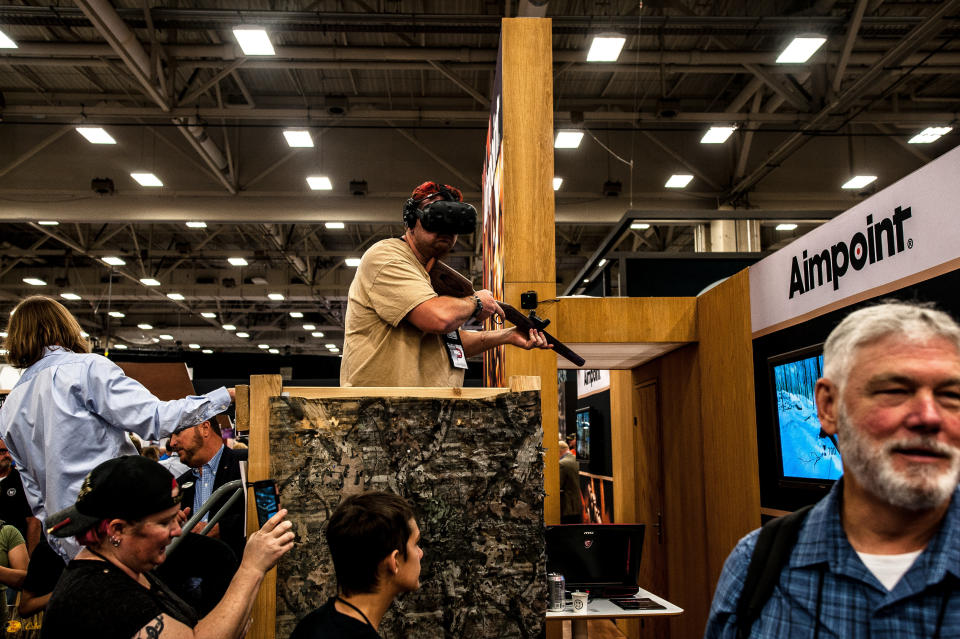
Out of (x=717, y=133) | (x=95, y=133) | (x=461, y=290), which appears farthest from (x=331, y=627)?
(x=95, y=133)

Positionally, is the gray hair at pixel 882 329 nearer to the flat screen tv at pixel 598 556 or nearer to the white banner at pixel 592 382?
the flat screen tv at pixel 598 556

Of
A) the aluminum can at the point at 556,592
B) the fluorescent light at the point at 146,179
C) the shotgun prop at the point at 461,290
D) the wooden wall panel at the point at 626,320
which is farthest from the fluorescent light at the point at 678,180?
the shotgun prop at the point at 461,290

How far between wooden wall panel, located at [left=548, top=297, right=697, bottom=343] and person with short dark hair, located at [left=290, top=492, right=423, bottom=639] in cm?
267

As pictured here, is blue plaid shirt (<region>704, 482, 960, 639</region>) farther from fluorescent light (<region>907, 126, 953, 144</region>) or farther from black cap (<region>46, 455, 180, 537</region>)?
fluorescent light (<region>907, 126, 953, 144</region>)

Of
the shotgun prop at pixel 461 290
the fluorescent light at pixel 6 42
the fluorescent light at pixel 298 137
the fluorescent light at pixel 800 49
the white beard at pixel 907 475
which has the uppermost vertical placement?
the fluorescent light at pixel 6 42

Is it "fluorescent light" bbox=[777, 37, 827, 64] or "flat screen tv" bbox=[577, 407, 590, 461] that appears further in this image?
"flat screen tv" bbox=[577, 407, 590, 461]

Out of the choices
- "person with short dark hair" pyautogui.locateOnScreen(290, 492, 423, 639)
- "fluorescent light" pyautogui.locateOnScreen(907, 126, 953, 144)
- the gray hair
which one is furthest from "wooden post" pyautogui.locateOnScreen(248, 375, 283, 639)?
"fluorescent light" pyautogui.locateOnScreen(907, 126, 953, 144)

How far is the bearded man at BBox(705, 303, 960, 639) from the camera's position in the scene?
109 cm

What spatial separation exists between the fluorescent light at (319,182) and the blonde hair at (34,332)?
840cm

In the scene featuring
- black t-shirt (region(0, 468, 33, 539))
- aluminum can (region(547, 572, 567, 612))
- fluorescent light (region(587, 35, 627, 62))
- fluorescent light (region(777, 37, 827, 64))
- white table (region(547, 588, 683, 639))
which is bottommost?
white table (region(547, 588, 683, 639))

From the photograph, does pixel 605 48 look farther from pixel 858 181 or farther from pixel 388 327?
pixel 388 327

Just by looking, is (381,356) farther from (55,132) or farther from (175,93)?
(55,132)

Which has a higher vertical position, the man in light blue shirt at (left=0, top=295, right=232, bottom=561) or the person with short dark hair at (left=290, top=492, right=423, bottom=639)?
the man in light blue shirt at (left=0, top=295, right=232, bottom=561)

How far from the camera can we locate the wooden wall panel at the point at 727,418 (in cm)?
404
